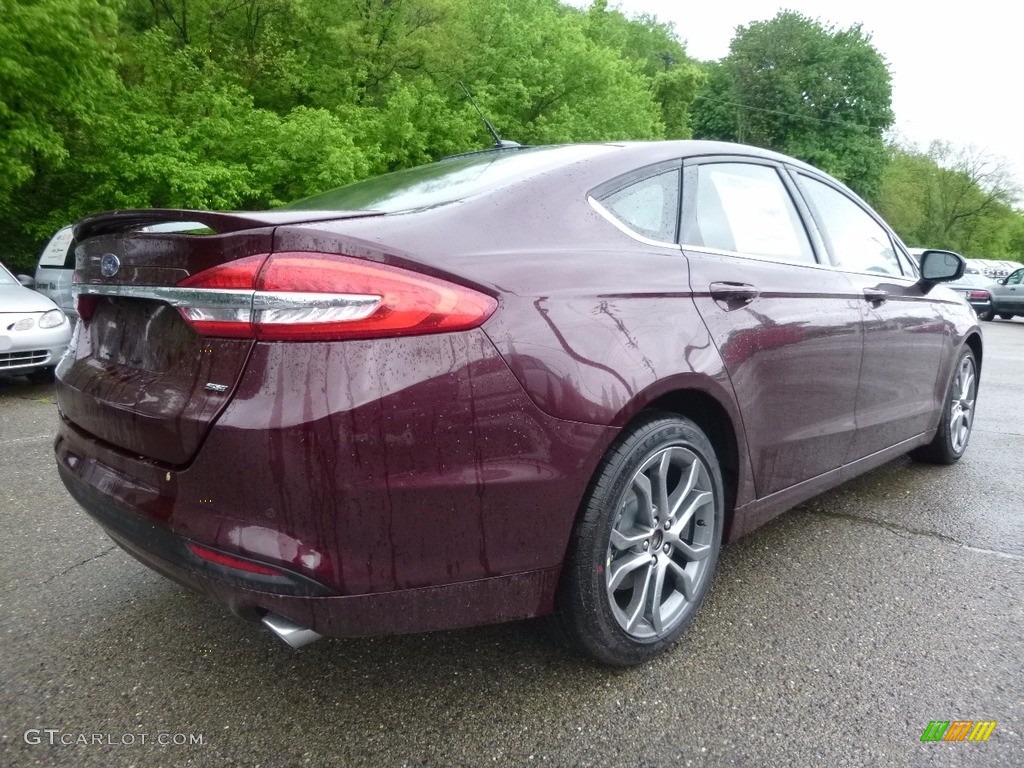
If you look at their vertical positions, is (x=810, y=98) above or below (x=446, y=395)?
above

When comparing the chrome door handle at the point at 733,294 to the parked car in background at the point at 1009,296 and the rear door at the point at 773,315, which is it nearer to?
the rear door at the point at 773,315

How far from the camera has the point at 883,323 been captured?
11.0ft

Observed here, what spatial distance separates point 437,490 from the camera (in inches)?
68.9

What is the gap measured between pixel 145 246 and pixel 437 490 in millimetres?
956

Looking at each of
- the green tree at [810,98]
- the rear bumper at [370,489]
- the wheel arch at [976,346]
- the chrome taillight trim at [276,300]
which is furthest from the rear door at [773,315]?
the green tree at [810,98]

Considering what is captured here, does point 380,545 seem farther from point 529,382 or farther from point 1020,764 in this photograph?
point 1020,764

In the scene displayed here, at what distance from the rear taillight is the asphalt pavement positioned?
1.03 meters

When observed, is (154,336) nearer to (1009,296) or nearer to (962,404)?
(962,404)

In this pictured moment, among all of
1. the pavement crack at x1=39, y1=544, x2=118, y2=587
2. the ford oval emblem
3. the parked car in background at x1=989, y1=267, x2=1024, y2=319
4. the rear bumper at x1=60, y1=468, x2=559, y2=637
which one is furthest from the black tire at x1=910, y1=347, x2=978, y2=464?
the parked car in background at x1=989, y1=267, x2=1024, y2=319

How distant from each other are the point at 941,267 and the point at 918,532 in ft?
4.35

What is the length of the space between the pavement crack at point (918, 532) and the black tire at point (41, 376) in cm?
680

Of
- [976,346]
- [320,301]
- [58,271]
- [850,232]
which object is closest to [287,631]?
[320,301]

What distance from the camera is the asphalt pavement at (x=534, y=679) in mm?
1933

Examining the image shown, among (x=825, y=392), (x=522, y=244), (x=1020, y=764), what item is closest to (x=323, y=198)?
(x=522, y=244)
